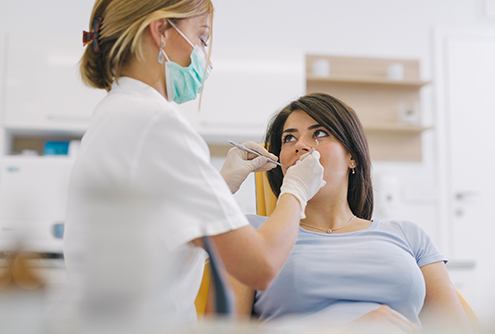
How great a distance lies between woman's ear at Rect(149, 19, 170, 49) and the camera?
122 cm

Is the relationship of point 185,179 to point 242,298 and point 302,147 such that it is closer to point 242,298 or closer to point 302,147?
point 242,298

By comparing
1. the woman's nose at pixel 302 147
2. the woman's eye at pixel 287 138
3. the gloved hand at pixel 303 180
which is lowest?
the gloved hand at pixel 303 180

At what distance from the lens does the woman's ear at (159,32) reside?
1.22m

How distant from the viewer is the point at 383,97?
422cm

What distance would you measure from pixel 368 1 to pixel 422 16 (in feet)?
1.24

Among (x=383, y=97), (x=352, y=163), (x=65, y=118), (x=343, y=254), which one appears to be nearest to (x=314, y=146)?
(x=352, y=163)

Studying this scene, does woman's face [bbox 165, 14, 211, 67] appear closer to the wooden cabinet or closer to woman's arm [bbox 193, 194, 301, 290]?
woman's arm [bbox 193, 194, 301, 290]

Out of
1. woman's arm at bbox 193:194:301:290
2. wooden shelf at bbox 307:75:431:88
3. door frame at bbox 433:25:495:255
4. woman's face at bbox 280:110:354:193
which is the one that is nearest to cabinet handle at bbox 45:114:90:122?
wooden shelf at bbox 307:75:431:88

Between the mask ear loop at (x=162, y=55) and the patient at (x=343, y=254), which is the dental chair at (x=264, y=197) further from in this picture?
the mask ear loop at (x=162, y=55)

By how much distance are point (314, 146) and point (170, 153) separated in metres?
0.82

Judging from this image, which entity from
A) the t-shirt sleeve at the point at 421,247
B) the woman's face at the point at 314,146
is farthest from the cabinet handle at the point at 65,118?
the t-shirt sleeve at the point at 421,247

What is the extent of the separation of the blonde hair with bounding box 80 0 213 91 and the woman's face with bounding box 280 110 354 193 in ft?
2.03

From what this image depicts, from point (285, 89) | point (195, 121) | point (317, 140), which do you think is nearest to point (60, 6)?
point (195, 121)

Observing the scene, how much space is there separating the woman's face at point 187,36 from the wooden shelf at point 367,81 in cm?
273
